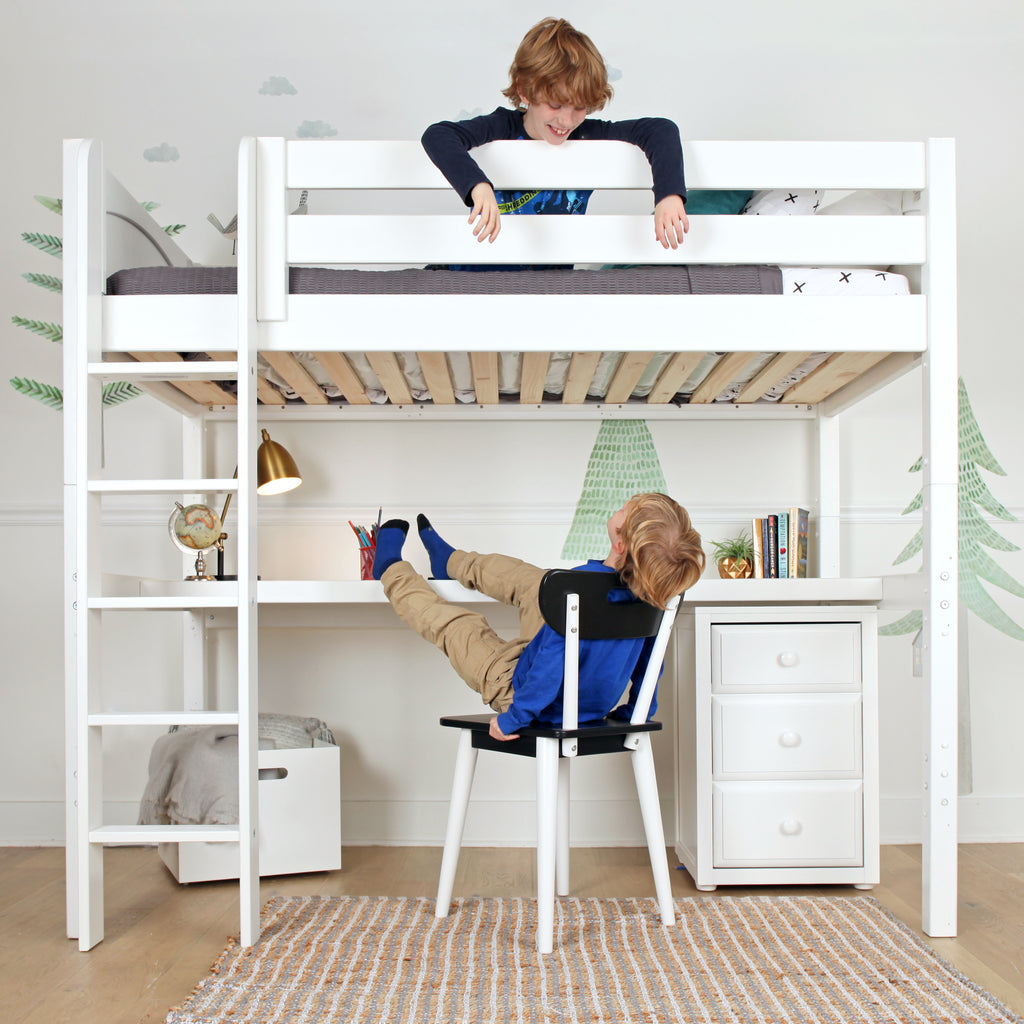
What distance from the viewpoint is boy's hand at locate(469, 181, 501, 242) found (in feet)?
6.40

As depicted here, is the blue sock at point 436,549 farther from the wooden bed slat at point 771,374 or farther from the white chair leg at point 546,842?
the wooden bed slat at point 771,374

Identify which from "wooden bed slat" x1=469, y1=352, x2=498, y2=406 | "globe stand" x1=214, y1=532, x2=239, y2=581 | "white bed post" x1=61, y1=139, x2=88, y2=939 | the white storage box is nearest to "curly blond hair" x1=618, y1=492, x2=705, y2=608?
"wooden bed slat" x1=469, y1=352, x2=498, y2=406

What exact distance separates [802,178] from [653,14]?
1.34 m

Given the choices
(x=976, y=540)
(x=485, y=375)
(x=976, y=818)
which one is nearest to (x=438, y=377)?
(x=485, y=375)

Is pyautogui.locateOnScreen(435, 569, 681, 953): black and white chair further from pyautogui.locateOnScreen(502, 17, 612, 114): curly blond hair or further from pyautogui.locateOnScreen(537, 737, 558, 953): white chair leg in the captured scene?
pyautogui.locateOnScreen(502, 17, 612, 114): curly blond hair

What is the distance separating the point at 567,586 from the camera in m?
1.91

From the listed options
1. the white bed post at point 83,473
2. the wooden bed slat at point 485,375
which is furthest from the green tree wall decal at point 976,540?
the white bed post at point 83,473

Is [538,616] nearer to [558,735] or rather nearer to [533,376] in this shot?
[558,735]

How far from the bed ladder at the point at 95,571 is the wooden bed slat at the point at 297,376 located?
243mm

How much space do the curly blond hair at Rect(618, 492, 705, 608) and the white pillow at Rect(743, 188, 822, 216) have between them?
72 cm

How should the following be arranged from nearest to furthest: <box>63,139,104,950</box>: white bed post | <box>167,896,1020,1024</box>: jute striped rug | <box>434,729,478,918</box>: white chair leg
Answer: <box>167,896,1020,1024</box>: jute striped rug < <box>63,139,104,950</box>: white bed post < <box>434,729,478,918</box>: white chair leg

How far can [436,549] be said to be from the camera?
8.74ft

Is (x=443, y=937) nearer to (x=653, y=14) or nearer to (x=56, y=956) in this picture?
(x=56, y=956)

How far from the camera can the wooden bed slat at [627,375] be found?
237cm
